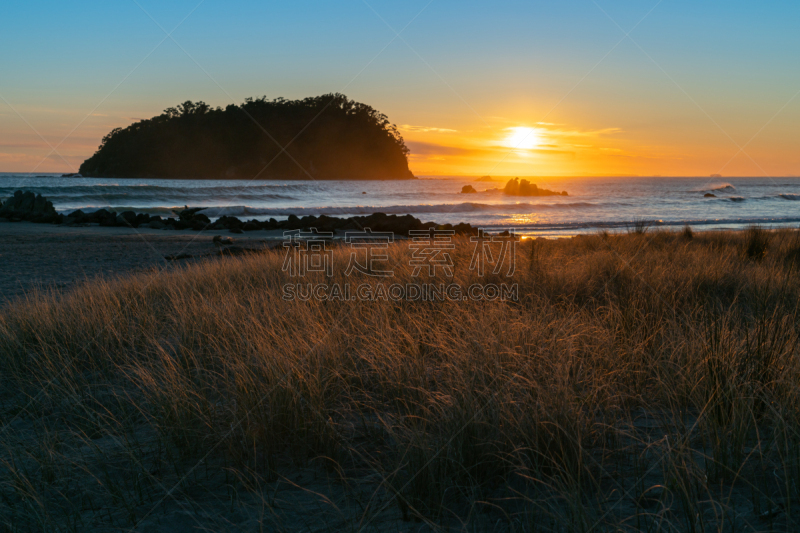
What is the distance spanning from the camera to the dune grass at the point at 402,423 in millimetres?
1945

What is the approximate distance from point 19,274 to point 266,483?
864 centimetres

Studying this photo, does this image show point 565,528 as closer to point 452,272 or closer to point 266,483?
point 266,483

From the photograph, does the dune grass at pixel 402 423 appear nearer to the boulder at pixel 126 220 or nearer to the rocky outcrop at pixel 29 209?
the boulder at pixel 126 220

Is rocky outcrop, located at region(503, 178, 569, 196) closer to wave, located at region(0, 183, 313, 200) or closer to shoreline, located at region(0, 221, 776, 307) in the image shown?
wave, located at region(0, 183, 313, 200)

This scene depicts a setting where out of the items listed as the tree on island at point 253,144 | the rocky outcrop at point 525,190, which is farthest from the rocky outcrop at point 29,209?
the tree on island at point 253,144

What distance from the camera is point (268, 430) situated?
251 cm

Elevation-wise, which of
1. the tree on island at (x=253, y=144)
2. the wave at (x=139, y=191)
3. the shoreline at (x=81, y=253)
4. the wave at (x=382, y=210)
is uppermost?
the tree on island at (x=253, y=144)

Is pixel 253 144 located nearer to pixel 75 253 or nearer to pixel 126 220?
pixel 126 220

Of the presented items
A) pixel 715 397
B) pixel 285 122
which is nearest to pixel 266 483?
pixel 715 397

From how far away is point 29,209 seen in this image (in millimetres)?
18797

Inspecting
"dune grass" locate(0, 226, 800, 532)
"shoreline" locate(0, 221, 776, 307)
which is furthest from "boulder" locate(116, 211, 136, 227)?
"dune grass" locate(0, 226, 800, 532)

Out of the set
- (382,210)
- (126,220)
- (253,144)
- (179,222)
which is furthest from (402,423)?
(253,144)

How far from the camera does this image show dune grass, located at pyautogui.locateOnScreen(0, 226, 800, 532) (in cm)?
195

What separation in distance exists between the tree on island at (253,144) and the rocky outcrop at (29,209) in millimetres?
66396
